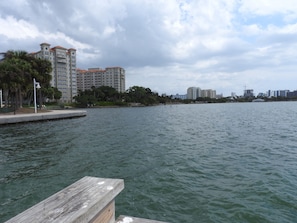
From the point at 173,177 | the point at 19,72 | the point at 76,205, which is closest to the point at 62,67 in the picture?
the point at 19,72

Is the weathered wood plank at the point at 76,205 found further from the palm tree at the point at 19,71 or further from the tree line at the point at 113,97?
the tree line at the point at 113,97

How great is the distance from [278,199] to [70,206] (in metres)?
6.13

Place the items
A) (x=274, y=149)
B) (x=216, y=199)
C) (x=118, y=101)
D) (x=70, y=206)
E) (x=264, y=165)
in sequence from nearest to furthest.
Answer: (x=70, y=206), (x=216, y=199), (x=264, y=165), (x=274, y=149), (x=118, y=101)

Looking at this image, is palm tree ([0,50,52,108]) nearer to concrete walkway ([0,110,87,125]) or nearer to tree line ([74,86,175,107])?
concrete walkway ([0,110,87,125])

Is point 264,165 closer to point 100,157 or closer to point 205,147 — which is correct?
point 205,147

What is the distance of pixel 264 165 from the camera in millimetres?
9562

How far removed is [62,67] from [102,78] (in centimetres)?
4154

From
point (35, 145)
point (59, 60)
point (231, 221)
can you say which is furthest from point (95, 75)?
point (231, 221)

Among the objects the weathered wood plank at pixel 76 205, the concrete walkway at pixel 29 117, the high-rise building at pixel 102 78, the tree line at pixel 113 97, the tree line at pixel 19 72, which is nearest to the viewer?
the weathered wood plank at pixel 76 205

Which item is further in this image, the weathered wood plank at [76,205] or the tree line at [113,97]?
the tree line at [113,97]

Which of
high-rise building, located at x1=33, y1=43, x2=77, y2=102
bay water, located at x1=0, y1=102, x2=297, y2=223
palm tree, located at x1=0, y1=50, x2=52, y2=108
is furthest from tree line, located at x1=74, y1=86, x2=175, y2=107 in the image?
bay water, located at x1=0, y1=102, x2=297, y2=223

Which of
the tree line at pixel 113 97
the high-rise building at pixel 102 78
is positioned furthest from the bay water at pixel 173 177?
the high-rise building at pixel 102 78

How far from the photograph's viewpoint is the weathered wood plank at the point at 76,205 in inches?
75.1

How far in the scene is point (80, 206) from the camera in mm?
2070
